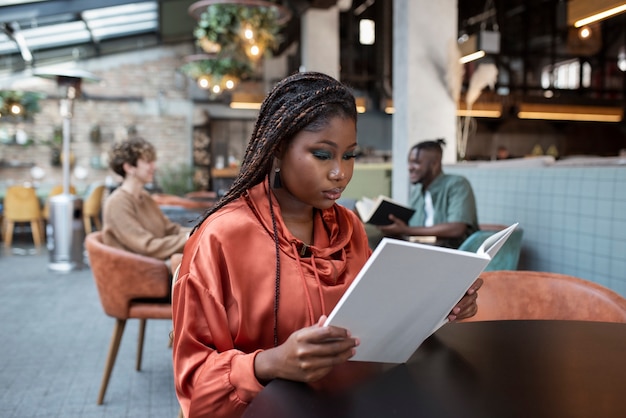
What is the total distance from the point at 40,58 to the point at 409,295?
12148 millimetres

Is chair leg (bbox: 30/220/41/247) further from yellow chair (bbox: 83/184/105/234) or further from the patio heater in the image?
the patio heater

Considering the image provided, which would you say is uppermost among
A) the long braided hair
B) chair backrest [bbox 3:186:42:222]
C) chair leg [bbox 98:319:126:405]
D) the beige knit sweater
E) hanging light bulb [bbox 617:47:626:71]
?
hanging light bulb [bbox 617:47:626:71]

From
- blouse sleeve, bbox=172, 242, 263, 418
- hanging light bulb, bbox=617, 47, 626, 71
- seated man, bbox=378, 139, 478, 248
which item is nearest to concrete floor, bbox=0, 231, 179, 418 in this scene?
seated man, bbox=378, 139, 478, 248

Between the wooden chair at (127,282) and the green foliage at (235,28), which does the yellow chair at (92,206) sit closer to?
the green foliage at (235,28)

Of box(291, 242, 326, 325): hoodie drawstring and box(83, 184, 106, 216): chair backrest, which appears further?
box(83, 184, 106, 216): chair backrest

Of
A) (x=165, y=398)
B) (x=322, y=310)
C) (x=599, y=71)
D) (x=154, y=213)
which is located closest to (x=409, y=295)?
(x=322, y=310)

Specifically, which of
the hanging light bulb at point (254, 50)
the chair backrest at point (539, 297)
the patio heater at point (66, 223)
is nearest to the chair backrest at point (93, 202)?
the patio heater at point (66, 223)

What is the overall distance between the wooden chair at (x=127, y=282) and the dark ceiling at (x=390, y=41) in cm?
867

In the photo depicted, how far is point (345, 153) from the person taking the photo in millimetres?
1072

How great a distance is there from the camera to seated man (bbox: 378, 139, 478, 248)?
3.08m

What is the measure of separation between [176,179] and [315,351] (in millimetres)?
11233

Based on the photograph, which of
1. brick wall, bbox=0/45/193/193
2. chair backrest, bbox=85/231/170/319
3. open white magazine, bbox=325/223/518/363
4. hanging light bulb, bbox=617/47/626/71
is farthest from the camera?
hanging light bulb, bbox=617/47/626/71

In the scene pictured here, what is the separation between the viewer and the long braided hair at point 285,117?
1.06m

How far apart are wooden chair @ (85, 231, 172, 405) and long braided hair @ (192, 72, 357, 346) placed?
65.3 inches
